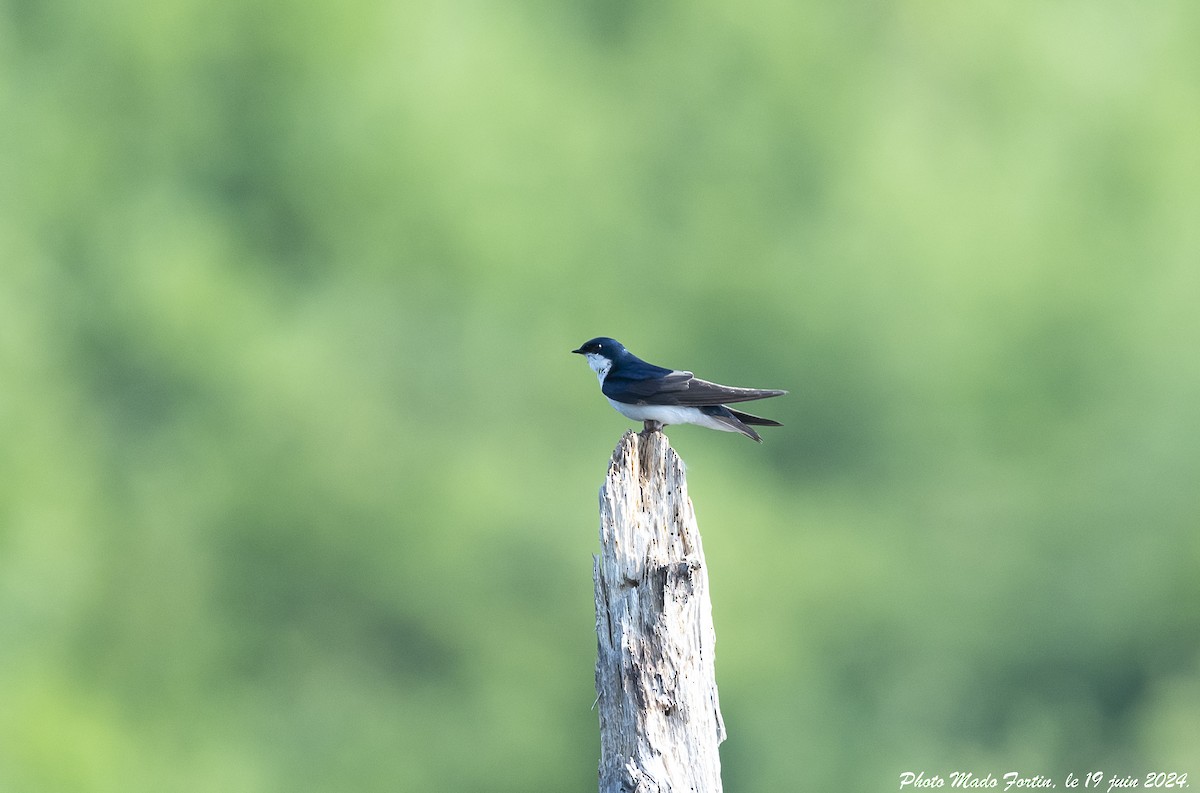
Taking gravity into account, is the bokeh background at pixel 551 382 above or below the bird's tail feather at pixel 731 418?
above

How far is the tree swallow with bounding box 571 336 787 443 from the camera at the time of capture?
182 inches

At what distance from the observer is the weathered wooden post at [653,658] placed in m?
3.60

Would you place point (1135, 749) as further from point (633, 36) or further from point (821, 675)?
point (633, 36)

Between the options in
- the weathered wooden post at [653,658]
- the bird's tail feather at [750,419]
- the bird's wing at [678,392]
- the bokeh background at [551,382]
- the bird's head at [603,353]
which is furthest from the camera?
the bokeh background at [551,382]

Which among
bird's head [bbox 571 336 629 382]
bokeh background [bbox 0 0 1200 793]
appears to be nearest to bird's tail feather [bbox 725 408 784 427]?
bird's head [bbox 571 336 629 382]

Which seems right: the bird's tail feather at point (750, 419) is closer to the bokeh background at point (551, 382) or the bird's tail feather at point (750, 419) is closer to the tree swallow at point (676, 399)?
the tree swallow at point (676, 399)

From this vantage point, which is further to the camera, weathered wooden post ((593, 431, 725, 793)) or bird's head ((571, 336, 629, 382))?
bird's head ((571, 336, 629, 382))

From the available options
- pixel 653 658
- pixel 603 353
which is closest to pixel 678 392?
pixel 603 353

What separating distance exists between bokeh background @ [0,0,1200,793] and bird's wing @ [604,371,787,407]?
777 cm

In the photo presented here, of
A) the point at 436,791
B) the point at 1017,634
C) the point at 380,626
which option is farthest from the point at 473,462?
the point at 1017,634

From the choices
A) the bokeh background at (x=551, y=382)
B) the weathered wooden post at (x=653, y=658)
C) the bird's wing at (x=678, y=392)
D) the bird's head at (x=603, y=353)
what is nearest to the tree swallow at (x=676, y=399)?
the bird's wing at (x=678, y=392)

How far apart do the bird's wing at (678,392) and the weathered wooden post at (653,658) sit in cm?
85

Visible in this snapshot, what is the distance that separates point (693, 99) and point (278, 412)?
903 centimetres

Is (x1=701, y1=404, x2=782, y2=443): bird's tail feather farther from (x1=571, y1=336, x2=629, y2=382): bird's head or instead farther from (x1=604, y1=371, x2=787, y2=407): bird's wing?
(x1=571, y1=336, x2=629, y2=382): bird's head
